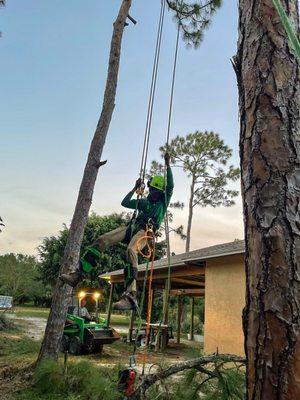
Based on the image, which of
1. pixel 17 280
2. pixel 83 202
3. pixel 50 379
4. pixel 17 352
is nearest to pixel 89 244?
pixel 17 280

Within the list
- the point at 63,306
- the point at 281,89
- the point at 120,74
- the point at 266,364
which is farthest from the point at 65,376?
the point at 120,74

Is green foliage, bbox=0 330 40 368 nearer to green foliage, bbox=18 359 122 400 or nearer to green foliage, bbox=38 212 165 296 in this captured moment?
green foliage, bbox=18 359 122 400

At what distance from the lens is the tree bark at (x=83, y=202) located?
664 centimetres

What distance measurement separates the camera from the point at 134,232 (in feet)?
14.3

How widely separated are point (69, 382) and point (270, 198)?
534cm

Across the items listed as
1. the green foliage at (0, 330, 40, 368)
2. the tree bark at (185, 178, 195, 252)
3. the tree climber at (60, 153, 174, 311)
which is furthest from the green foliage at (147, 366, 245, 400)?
the tree bark at (185, 178, 195, 252)

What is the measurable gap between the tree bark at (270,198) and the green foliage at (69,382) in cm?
436

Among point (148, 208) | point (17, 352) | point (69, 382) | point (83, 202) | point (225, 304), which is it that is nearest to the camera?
point (148, 208)

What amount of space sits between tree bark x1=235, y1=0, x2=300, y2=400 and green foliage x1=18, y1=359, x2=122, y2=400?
436 cm

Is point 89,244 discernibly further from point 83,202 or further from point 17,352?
point 83,202

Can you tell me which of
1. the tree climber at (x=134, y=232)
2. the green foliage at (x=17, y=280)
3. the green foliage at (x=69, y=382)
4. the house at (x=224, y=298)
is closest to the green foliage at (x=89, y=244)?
the green foliage at (x=17, y=280)

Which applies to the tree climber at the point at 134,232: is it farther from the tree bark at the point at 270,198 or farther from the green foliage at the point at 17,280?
the green foliage at the point at 17,280

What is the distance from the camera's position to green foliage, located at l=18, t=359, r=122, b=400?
516 centimetres

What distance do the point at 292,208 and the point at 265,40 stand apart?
0.89 m
